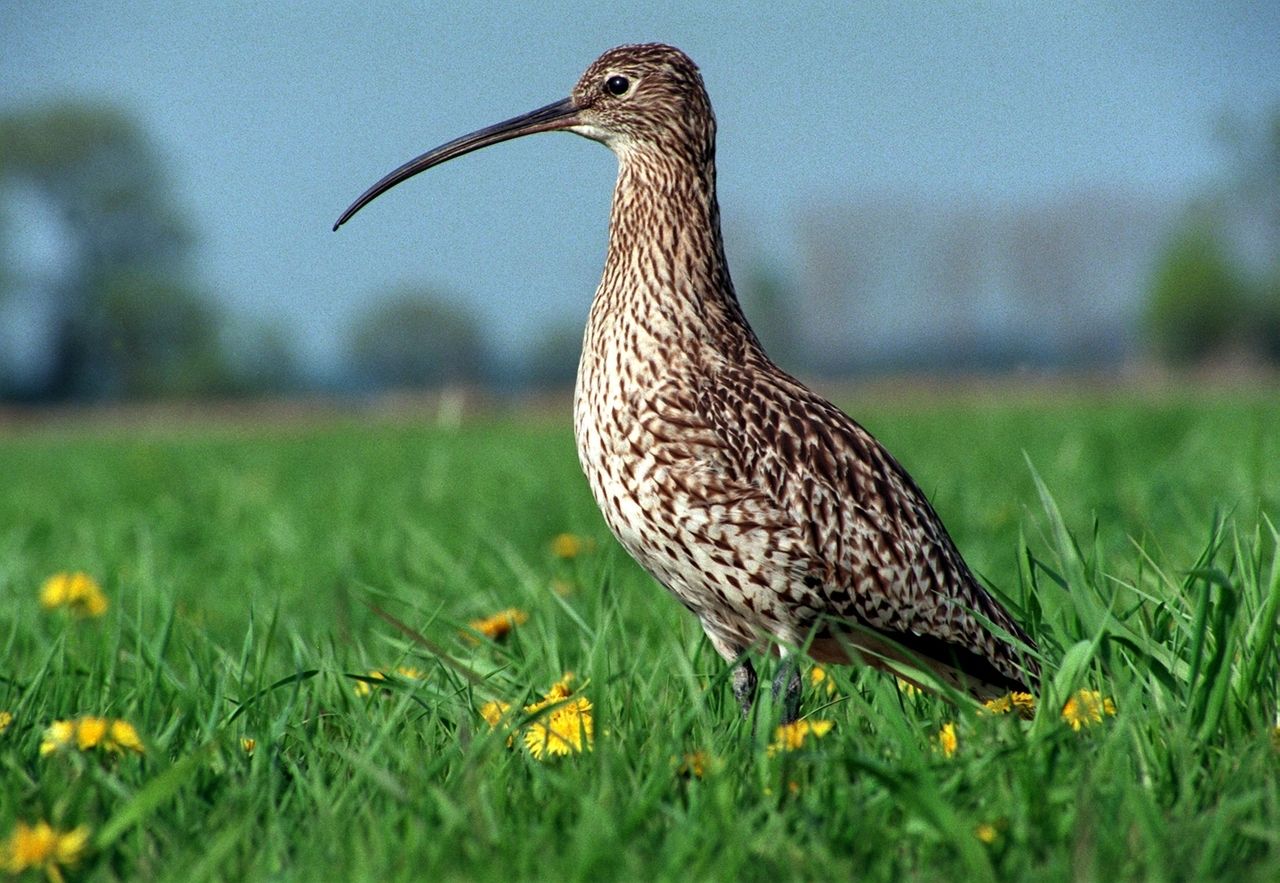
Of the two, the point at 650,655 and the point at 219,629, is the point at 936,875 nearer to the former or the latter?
the point at 650,655

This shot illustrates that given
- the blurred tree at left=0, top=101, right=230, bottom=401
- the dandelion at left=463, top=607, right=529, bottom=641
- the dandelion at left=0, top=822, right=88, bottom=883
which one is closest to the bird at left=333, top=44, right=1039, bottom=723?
→ the dandelion at left=463, top=607, right=529, bottom=641

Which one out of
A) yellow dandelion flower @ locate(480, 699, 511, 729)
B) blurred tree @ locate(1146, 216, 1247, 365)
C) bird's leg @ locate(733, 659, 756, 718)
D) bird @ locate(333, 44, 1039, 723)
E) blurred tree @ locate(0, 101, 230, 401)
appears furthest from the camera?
blurred tree @ locate(1146, 216, 1247, 365)

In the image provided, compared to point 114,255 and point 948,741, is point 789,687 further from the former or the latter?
point 114,255

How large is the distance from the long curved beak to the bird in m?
0.50

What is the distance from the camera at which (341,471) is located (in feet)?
43.9

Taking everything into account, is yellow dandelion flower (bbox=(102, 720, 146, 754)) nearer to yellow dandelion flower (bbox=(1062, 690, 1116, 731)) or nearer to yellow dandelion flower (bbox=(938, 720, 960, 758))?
yellow dandelion flower (bbox=(938, 720, 960, 758))

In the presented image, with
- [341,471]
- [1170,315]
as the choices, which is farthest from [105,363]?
[1170,315]

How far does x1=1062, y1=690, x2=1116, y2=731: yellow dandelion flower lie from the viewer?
3.13 m

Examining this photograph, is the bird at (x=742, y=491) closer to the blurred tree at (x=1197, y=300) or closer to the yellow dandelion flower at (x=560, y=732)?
the yellow dandelion flower at (x=560, y=732)

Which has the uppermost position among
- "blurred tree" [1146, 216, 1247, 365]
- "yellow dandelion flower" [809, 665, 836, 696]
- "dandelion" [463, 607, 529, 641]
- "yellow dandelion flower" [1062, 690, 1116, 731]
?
"yellow dandelion flower" [1062, 690, 1116, 731]

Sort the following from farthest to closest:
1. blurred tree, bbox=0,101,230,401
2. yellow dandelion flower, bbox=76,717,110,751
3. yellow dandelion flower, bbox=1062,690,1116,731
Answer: blurred tree, bbox=0,101,230,401, yellow dandelion flower, bbox=1062,690,1116,731, yellow dandelion flower, bbox=76,717,110,751

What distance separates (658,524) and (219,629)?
106 inches

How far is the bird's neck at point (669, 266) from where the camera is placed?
164 inches

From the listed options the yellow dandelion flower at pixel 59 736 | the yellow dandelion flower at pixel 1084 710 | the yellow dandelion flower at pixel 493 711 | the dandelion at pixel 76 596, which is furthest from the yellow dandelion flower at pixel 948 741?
the dandelion at pixel 76 596
